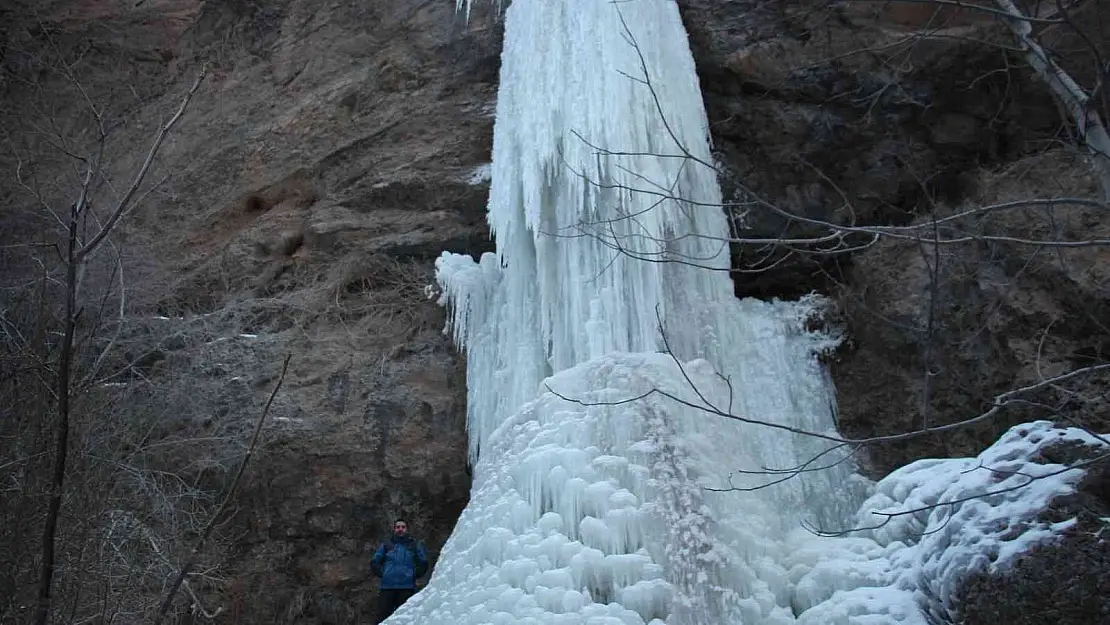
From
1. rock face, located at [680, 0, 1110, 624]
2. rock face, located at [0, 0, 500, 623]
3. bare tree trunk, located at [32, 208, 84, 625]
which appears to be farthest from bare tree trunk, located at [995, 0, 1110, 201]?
rock face, located at [0, 0, 500, 623]

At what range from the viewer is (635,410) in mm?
5246

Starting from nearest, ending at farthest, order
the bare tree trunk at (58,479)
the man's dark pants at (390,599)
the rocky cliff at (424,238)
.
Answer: the bare tree trunk at (58,479) → the man's dark pants at (390,599) → the rocky cliff at (424,238)

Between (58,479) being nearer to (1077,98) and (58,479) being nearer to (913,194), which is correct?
(1077,98)

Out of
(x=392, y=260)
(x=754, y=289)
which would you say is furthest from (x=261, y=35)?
(x=754, y=289)

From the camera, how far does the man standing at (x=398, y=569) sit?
20.5 ft

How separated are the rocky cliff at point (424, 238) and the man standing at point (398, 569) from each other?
3.29 feet

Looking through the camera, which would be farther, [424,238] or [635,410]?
[424,238]

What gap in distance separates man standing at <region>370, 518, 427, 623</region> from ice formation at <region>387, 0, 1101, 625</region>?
88 cm

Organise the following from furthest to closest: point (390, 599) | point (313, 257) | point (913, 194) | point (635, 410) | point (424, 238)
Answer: point (313, 257), point (424, 238), point (913, 194), point (390, 599), point (635, 410)

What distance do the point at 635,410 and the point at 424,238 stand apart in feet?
13.6

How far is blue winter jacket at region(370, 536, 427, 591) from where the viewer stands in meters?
6.25

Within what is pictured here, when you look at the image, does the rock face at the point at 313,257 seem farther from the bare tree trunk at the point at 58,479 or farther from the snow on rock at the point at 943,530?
the bare tree trunk at the point at 58,479

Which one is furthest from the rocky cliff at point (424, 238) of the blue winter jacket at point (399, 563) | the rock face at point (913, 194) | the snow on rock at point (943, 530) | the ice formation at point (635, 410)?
the snow on rock at point (943, 530)

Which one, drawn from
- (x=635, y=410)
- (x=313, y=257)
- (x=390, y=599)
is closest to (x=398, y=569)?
(x=390, y=599)
